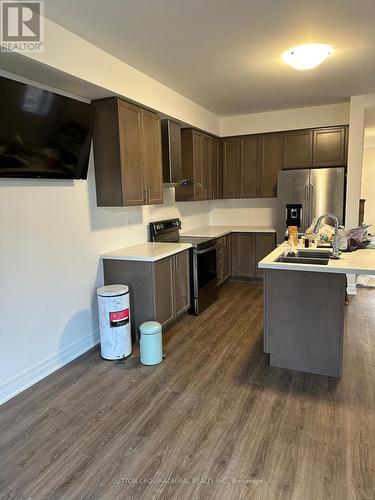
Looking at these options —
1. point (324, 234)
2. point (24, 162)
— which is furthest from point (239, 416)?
point (24, 162)

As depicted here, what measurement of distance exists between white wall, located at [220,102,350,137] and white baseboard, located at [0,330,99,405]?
396 cm

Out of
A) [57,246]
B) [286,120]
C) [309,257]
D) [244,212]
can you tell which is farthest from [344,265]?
[244,212]

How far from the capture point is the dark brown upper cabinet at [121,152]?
10.7ft

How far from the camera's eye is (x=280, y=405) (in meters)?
2.49

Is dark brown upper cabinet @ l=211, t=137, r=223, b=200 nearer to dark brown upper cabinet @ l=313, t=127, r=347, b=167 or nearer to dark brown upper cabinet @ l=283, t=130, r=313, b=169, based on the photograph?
dark brown upper cabinet @ l=283, t=130, r=313, b=169

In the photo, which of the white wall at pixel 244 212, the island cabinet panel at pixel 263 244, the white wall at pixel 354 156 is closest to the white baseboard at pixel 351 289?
the white wall at pixel 354 156

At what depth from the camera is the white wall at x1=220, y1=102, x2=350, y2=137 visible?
198 inches

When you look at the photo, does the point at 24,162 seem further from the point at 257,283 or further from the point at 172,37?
the point at 257,283

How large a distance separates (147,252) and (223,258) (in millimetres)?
1986

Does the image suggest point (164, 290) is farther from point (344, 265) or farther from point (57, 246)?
point (344, 265)

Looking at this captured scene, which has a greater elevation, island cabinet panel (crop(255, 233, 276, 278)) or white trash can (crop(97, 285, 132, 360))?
island cabinet panel (crop(255, 233, 276, 278))

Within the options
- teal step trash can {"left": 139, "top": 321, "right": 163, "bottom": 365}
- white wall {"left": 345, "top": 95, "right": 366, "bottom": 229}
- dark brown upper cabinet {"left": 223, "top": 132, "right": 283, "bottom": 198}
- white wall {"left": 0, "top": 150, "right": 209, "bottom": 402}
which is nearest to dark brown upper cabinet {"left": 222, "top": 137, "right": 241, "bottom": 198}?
dark brown upper cabinet {"left": 223, "top": 132, "right": 283, "bottom": 198}

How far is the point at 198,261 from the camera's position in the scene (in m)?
4.20

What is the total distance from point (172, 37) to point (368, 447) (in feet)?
10.4
